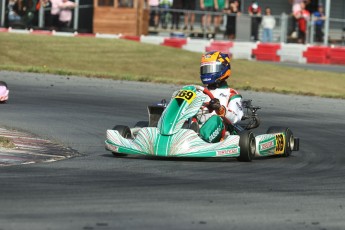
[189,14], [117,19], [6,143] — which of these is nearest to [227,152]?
[6,143]

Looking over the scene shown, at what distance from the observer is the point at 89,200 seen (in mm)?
7703

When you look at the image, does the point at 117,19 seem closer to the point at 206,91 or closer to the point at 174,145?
the point at 206,91

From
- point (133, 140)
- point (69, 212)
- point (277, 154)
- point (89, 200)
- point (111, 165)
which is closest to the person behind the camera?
point (69, 212)

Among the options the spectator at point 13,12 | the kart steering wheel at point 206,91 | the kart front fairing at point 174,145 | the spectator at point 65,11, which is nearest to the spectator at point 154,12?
the spectator at point 65,11

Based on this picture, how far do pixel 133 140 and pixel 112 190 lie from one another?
258 cm

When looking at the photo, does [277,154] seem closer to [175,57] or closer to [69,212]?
[69,212]

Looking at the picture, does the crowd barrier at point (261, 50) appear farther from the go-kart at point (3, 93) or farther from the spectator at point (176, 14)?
the go-kart at point (3, 93)

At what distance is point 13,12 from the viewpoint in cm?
3148

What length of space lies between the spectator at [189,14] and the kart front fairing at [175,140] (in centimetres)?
2204

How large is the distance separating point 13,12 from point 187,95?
69.7ft

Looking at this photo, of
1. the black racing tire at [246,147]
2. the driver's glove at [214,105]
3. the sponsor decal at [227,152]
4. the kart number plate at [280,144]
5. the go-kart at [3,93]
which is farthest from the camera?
the go-kart at [3,93]

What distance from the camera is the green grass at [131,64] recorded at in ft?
73.4

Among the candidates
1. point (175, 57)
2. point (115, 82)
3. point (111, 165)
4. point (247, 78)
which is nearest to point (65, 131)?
point (111, 165)

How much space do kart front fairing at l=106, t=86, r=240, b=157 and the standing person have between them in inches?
820
